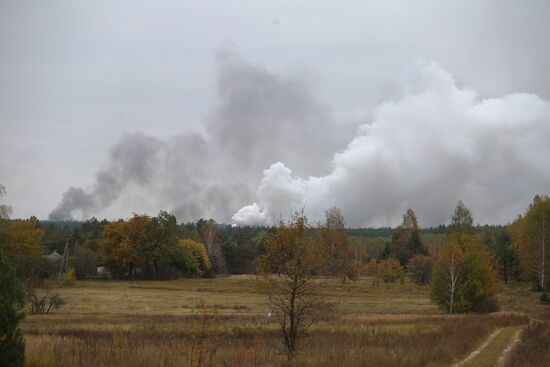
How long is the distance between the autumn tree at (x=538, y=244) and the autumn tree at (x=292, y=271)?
59170 millimetres

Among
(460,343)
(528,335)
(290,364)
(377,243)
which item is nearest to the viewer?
(290,364)

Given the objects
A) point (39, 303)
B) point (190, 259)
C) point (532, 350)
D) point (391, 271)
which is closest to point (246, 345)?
point (532, 350)

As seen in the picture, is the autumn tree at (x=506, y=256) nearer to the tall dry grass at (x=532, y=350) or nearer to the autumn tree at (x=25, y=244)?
the tall dry grass at (x=532, y=350)

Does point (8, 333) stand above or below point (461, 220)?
below

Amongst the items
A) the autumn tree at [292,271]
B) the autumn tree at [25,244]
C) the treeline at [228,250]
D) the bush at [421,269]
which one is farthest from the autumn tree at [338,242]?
the autumn tree at [292,271]

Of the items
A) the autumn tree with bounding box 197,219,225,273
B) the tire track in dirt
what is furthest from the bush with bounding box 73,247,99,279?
the tire track in dirt

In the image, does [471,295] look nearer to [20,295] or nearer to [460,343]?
[460,343]

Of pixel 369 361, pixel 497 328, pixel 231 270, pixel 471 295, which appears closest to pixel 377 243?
pixel 231 270

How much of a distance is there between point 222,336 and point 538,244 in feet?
186

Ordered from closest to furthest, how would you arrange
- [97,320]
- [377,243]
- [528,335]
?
[528,335], [97,320], [377,243]

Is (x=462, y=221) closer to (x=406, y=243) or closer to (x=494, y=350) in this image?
(x=406, y=243)

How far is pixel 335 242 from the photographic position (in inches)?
3745

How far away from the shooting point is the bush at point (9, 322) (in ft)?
35.4

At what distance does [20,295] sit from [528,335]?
24.8 m
